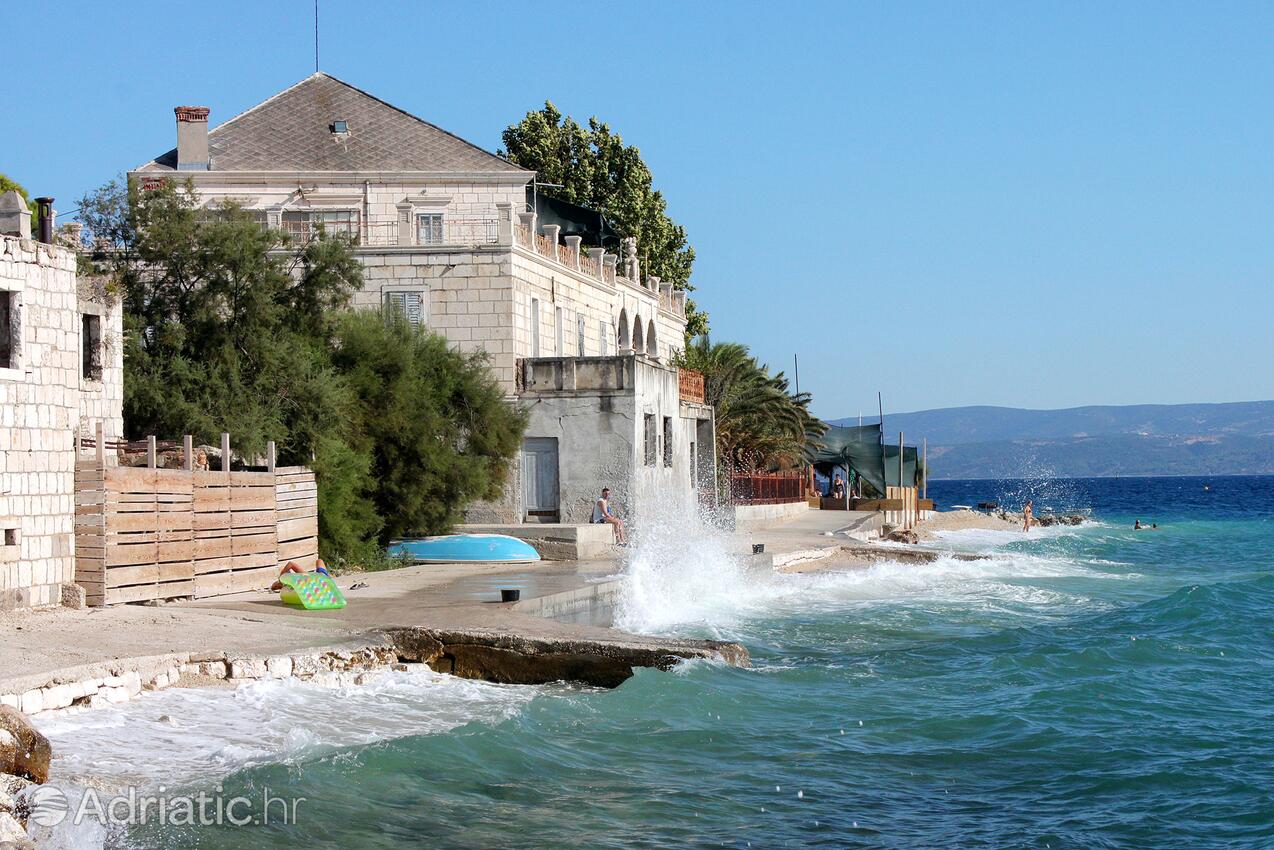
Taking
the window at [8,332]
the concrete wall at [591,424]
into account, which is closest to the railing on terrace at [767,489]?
the concrete wall at [591,424]

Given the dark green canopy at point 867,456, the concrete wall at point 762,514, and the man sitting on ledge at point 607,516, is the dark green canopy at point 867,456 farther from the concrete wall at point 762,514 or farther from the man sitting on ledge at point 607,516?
the man sitting on ledge at point 607,516

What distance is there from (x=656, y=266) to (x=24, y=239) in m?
39.9

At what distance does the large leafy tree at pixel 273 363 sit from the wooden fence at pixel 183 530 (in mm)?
2284

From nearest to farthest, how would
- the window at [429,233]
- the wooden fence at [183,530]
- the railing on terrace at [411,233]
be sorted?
the wooden fence at [183,530] < the railing on terrace at [411,233] < the window at [429,233]

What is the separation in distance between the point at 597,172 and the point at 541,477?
2490 centimetres

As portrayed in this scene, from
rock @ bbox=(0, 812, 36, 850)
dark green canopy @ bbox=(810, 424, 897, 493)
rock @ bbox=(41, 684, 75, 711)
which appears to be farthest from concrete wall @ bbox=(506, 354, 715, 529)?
dark green canopy @ bbox=(810, 424, 897, 493)

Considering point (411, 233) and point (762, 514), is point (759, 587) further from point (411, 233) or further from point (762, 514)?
point (762, 514)

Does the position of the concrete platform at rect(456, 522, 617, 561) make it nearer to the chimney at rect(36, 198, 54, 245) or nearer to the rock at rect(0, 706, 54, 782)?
the chimney at rect(36, 198, 54, 245)

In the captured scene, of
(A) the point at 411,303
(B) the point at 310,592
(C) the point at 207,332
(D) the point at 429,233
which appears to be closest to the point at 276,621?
(B) the point at 310,592

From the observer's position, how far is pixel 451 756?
1177 centimetres

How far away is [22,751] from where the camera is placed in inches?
372

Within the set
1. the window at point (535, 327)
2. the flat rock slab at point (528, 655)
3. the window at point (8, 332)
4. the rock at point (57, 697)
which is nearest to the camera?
the rock at point (57, 697)

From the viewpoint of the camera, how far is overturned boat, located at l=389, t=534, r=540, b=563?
2555 centimetres

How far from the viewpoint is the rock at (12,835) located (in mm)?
8398
